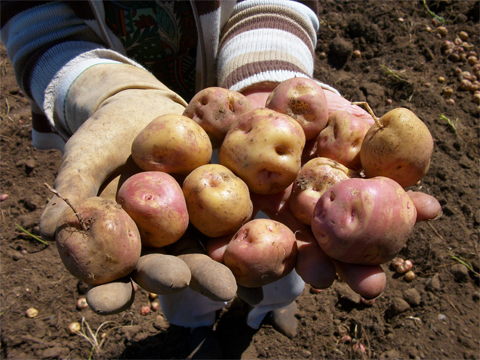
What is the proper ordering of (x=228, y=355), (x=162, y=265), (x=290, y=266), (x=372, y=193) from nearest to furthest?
1. (x=162, y=265)
2. (x=372, y=193)
3. (x=290, y=266)
4. (x=228, y=355)

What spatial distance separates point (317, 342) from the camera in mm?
2955

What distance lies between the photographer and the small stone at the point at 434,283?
3.11 meters

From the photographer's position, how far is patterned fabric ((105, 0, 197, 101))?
8.60ft

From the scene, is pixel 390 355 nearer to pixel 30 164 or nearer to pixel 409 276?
pixel 409 276

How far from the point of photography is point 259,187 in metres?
1.89

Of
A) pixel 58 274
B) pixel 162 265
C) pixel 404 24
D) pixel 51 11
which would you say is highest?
pixel 51 11

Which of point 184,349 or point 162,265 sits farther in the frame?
point 184,349

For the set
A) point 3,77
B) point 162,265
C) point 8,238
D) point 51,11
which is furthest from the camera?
point 3,77

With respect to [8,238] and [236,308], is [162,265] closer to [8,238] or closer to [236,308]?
[236,308]

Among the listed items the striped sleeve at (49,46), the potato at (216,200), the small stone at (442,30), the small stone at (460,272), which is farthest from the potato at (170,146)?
the small stone at (442,30)

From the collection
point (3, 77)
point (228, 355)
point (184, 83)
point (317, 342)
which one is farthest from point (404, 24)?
point (3, 77)

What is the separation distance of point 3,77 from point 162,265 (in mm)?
5195

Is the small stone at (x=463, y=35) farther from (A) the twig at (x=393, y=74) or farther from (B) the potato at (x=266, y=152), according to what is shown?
(B) the potato at (x=266, y=152)

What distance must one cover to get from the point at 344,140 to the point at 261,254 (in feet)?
2.87
